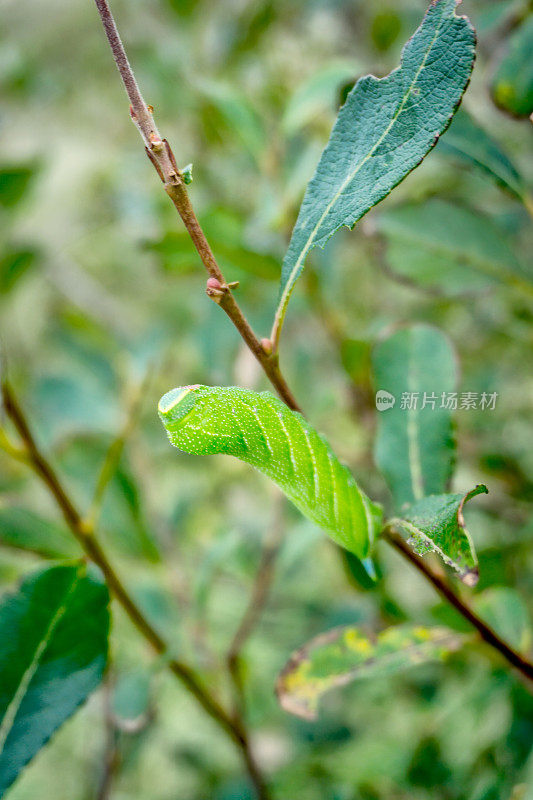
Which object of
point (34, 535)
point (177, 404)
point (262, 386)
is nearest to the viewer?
point (177, 404)

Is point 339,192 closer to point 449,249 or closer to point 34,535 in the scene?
point 449,249

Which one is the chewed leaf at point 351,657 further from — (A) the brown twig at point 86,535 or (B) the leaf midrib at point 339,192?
(B) the leaf midrib at point 339,192

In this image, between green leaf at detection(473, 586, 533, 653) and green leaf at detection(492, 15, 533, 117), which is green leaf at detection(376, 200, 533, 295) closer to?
green leaf at detection(492, 15, 533, 117)

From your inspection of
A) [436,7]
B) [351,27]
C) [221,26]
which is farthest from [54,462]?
[351,27]

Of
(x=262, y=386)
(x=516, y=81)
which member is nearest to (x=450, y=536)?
(x=516, y=81)

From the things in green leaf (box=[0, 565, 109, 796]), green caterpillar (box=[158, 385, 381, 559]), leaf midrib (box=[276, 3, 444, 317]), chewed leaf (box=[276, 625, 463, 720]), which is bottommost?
chewed leaf (box=[276, 625, 463, 720])

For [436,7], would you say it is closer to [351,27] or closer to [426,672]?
[426,672]

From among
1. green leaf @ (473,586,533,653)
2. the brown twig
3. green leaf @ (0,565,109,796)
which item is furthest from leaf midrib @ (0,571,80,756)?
green leaf @ (473,586,533,653)
